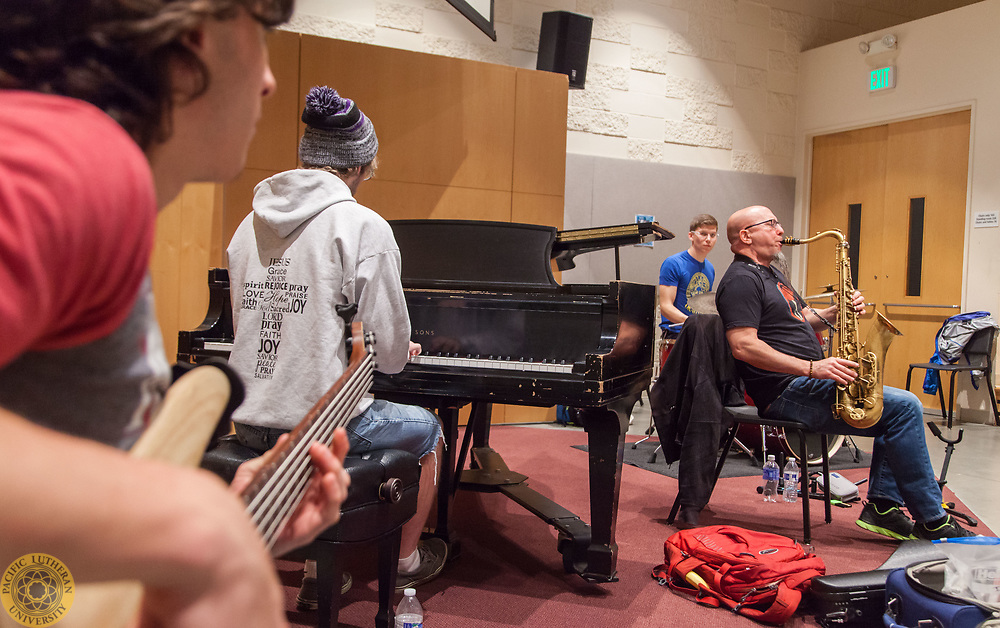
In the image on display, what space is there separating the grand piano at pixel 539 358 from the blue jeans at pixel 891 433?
870 mm

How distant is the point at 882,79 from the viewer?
26.0 feet

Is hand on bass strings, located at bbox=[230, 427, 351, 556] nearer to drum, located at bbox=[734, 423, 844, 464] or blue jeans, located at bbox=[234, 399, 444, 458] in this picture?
blue jeans, located at bbox=[234, 399, 444, 458]

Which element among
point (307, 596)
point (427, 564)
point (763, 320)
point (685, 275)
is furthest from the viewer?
point (685, 275)

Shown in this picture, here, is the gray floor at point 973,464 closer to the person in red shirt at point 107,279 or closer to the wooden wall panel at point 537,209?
the wooden wall panel at point 537,209

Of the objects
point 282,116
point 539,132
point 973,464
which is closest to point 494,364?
point 282,116

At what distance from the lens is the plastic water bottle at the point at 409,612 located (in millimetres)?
2281

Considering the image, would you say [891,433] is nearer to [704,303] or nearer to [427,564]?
[704,303]

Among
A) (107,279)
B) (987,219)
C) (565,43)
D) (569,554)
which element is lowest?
(569,554)

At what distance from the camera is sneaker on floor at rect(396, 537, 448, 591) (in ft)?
8.96

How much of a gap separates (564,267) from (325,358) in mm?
1877

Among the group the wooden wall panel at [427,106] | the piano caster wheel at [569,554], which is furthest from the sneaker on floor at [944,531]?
the wooden wall panel at [427,106]

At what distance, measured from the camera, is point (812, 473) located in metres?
4.53

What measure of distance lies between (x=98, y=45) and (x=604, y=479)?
252 cm

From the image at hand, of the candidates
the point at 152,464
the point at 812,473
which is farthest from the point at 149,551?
the point at 812,473
